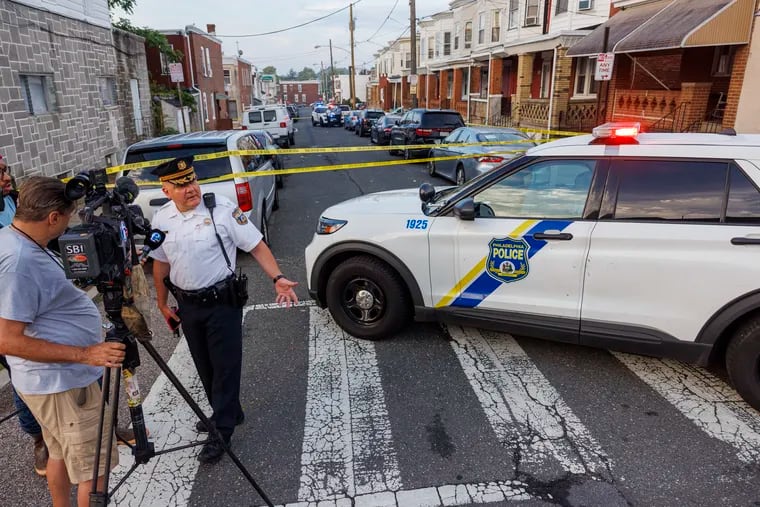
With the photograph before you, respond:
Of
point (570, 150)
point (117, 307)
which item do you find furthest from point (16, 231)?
point (570, 150)

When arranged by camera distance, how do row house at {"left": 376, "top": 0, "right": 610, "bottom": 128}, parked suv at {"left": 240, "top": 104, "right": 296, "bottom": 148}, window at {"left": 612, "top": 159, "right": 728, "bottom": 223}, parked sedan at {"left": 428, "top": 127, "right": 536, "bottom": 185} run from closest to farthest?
window at {"left": 612, "top": 159, "right": 728, "bottom": 223} < parked sedan at {"left": 428, "top": 127, "right": 536, "bottom": 185} < row house at {"left": 376, "top": 0, "right": 610, "bottom": 128} < parked suv at {"left": 240, "top": 104, "right": 296, "bottom": 148}

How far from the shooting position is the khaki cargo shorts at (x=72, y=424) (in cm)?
237

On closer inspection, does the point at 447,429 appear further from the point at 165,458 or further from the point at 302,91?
the point at 302,91

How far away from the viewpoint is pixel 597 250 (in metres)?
3.76

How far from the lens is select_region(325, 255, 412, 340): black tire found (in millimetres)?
4551

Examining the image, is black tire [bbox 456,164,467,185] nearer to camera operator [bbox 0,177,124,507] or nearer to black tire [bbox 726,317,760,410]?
black tire [bbox 726,317,760,410]

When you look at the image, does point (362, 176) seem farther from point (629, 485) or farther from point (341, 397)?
point (629, 485)

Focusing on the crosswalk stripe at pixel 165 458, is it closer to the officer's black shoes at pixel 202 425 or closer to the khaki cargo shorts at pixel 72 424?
the officer's black shoes at pixel 202 425

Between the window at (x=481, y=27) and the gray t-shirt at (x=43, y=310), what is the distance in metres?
32.5

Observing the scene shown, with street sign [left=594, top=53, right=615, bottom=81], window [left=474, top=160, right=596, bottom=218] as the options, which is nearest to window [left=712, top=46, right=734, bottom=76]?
street sign [left=594, top=53, right=615, bottom=81]

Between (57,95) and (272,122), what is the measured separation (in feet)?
40.6

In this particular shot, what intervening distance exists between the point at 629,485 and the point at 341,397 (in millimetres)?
1947

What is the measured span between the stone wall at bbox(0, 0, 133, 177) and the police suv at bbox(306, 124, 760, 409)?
805 cm

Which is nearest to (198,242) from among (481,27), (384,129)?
A: (384,129)
